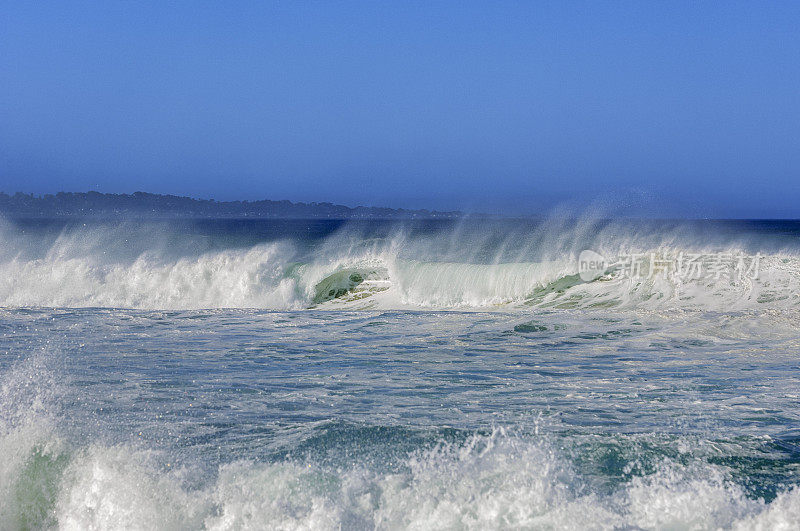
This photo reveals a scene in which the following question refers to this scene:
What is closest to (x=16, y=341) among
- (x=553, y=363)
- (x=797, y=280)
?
(x=553, y=363)

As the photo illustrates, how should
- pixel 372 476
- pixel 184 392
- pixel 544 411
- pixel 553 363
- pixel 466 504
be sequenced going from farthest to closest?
pixel 553 363
pixel 184 392
pixel 544 411
pixel 372 476
pixel 466 504

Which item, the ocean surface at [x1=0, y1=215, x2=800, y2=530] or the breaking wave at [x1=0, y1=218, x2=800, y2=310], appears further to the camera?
the breaking wave at [x1=0, y1=218, x2=800, y2=310]

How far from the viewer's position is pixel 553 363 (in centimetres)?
825

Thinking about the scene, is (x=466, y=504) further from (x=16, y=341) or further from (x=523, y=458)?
(x=16, y=341)

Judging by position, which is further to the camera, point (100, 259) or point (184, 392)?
point (100, 259)

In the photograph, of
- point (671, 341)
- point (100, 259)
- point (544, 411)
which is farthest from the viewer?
point (100, 259)

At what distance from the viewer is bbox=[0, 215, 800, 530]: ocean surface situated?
4242 millimetres

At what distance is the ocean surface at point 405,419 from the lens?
4242mm

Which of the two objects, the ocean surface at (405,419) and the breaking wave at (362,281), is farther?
the breaking wave at (362,281)

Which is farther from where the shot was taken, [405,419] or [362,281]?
[362,281]

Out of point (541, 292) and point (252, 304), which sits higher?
point (541, 292)

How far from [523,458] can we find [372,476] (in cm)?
100

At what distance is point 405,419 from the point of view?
18.8ft

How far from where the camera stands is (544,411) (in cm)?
591
